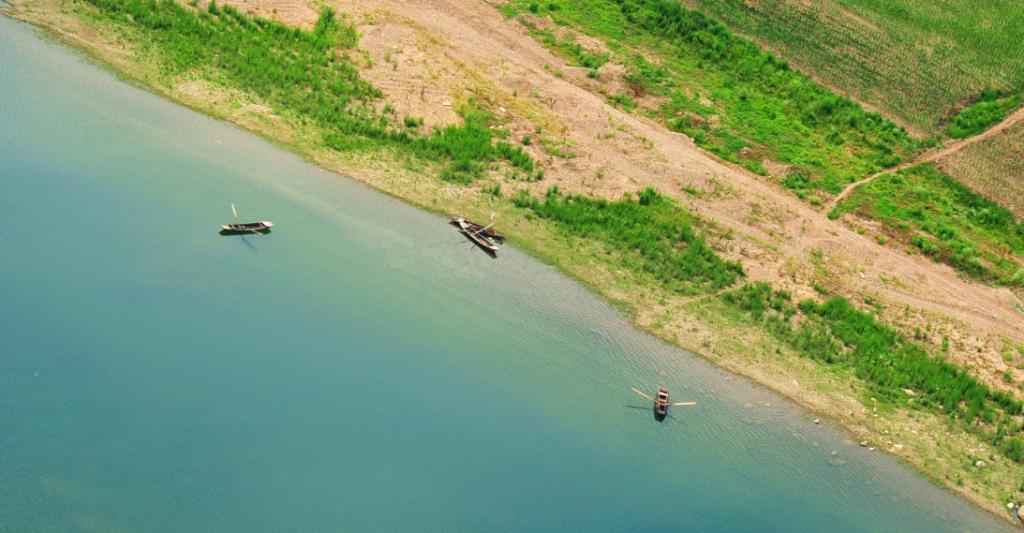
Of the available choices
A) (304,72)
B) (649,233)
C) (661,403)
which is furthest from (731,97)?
(661,403)

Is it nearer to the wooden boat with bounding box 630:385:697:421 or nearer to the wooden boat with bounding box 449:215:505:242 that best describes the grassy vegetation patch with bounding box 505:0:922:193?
the wooden boat with bounding box 449:215:505:242

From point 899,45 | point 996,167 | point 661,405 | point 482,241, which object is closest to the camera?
point 661,405

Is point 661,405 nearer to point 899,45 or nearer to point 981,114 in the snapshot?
point 981,114

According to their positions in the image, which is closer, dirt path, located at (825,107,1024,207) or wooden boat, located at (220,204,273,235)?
wooden boat, located at (220,204,273,235)

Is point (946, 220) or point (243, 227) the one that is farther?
point (946, 220)

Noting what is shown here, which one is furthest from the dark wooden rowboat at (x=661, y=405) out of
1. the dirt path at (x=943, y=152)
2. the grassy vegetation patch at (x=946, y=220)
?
the dirt path at (x=943, y=152)

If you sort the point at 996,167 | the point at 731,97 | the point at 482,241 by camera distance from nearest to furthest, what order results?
the point at 482,241 → the point at 996,167 → the point at 731,97

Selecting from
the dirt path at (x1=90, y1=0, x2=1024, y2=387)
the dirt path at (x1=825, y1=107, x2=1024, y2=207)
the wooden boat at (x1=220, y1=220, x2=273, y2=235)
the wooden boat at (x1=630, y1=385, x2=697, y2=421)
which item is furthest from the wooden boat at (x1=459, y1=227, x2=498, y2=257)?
the dirt path at (x1=825, y1=107, x2=1024, y2=207)
